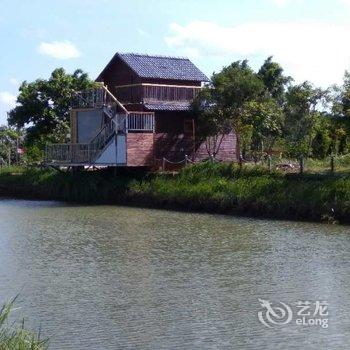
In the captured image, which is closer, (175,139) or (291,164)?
(291,164)

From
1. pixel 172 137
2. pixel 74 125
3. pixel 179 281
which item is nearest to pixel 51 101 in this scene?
pixel 74 125

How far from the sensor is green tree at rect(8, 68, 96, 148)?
42594 mm

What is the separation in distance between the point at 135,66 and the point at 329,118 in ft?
33.5

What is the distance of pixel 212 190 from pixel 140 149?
18.6ft

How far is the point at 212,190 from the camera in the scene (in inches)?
1131

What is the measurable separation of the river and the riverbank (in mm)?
1156

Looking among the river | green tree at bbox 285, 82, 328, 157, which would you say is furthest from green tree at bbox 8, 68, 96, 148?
the river

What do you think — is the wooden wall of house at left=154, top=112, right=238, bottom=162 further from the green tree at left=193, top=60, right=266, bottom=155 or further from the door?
the door

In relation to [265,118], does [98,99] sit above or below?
above

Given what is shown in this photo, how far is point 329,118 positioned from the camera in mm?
29516

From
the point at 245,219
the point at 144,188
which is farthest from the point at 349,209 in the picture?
the point at 144,188

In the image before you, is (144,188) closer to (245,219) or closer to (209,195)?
(209,195)

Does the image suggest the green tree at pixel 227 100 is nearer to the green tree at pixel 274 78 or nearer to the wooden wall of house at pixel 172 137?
the wooden wall of house at pixel 172 137

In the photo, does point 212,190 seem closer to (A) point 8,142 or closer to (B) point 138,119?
(B) point 138,119
